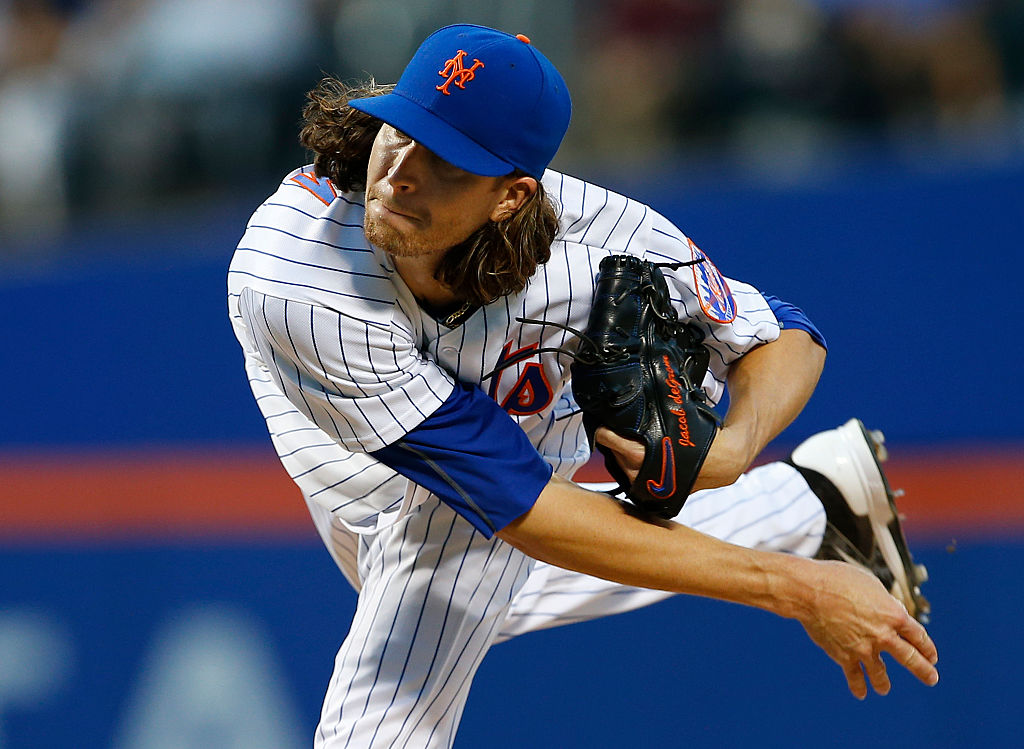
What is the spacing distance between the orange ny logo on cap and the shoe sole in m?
1.15

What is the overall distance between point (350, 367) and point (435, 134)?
32cm

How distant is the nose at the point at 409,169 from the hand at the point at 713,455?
44 cm

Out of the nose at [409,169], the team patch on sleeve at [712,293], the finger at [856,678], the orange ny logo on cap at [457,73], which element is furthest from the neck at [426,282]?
the finger at [856,678]

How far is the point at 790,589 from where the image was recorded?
1.75m

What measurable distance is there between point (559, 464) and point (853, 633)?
1.95 feet

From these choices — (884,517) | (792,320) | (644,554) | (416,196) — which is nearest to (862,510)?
(884,517)

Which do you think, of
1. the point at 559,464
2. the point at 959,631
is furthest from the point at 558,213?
the point at 959,631

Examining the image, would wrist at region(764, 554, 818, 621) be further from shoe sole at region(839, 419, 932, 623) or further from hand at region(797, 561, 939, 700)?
shoe sole at region(839, 419, 932, 623)

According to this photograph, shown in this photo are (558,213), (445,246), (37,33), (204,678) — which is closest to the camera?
(445,246)

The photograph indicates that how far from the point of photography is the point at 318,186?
1.79 m

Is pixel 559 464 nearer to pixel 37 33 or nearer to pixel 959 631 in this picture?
pixel 959 631

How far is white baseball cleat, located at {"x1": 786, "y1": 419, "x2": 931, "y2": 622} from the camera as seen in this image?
2342 millimetres

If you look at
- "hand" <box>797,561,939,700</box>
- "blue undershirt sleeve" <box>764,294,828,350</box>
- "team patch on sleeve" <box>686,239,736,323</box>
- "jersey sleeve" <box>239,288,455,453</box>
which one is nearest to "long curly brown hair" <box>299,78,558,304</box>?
"jersey sleeve" <box>239,288,455,453</box>

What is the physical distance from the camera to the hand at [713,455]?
1.76m
